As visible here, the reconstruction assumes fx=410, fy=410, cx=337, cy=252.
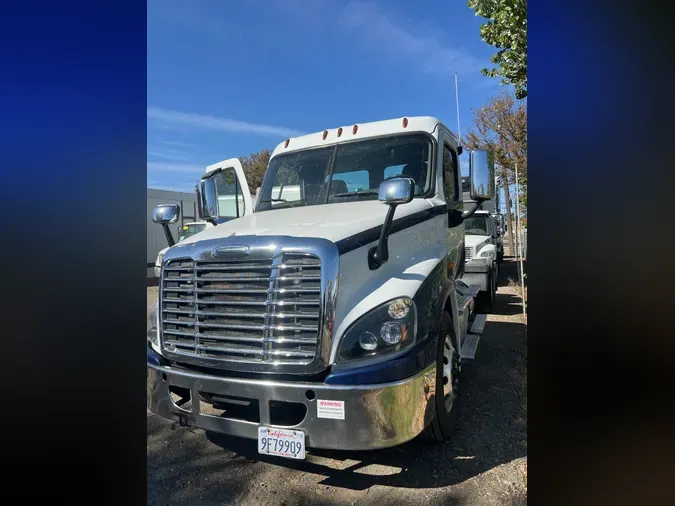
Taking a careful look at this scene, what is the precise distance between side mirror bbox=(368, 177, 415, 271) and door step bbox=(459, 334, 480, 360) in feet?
4.90

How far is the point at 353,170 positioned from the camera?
3986 millimetres

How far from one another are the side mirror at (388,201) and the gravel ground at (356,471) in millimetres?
1469

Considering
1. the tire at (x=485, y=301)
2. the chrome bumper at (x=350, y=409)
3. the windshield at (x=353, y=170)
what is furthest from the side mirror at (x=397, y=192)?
the tire at (x=485, y=301)

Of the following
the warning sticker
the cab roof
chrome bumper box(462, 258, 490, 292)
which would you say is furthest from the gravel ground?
chrome bumper box(462, 258, 490, 292)

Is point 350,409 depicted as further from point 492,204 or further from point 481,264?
point 492,204

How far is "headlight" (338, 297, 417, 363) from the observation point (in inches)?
96.9

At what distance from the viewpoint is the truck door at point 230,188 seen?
454 cm
